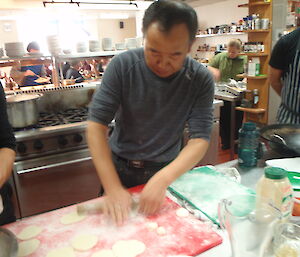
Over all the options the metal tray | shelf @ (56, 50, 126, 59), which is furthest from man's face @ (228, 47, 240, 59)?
the metal tray

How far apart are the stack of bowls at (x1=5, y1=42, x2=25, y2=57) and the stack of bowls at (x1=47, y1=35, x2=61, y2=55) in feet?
0.68

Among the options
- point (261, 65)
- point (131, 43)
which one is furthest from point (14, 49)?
point (261, 65)

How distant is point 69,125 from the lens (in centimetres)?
215

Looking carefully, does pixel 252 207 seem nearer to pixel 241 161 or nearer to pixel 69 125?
pixel 241 161

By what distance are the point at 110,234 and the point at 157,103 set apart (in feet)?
1.74

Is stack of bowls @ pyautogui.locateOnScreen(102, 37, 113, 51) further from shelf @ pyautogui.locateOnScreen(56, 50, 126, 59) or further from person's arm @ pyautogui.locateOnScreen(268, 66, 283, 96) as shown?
person's arm @ pyautogui.locateOnScreen(268, 66, 283, 96)

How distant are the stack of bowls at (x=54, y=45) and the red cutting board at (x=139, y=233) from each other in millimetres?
1722

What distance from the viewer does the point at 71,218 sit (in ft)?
3.29

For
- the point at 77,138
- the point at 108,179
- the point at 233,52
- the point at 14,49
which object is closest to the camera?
the point at 108,179

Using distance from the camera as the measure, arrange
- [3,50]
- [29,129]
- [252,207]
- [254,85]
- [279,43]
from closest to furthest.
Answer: [252,207] → [279,43] → [29,129] → [3,50] → [254,85]

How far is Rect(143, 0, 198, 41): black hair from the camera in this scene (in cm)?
93

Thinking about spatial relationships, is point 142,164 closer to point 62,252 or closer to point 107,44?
point 62,252

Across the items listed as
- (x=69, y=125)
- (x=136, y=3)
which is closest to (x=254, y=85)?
(x=136, y=3)

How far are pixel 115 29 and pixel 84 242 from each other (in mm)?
9452
